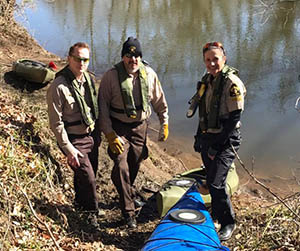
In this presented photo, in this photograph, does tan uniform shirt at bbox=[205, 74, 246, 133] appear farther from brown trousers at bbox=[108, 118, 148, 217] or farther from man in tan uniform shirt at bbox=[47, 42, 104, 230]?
man in tan uniform shirt at bbox=[47, 42, 104, 230]

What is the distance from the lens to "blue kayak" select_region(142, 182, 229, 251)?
3.75m

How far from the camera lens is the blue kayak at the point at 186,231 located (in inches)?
148

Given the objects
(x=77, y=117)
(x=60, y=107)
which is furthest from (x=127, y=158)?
(x=60, y=107)

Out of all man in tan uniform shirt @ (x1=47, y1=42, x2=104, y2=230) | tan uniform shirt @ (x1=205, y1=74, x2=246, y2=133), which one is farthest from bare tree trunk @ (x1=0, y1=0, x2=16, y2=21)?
tan uniform shirt @ (x1=205, y1=74, x2=246, y2=133)

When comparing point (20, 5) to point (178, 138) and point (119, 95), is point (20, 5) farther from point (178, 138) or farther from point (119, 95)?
point (119, 95)

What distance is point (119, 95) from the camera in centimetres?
457

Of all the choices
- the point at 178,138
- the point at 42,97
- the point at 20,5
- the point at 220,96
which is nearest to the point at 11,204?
the point at 220,96

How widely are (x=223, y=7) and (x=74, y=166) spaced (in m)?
17.4

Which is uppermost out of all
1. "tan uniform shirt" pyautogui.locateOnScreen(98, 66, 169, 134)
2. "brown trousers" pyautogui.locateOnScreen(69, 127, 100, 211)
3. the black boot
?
"tan uniform shirt" pyautogui.locateOnScreen(98, 66, 169, 134)

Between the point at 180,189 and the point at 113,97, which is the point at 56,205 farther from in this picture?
the point at 180,189

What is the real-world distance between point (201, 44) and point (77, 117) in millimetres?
→ 11464

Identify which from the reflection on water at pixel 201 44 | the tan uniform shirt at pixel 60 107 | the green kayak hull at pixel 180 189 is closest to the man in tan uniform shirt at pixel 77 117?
the tan uniform shirt at pixel 60 107

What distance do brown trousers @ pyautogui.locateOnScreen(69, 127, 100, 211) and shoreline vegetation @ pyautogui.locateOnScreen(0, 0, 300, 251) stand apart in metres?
0.20

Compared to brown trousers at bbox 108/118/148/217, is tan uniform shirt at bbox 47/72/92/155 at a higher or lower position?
higher
